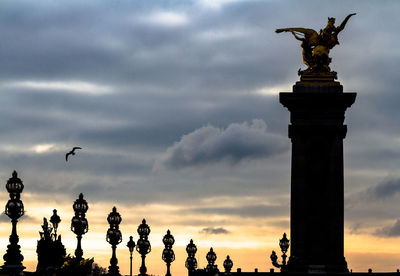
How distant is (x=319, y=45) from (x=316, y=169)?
9122 mm

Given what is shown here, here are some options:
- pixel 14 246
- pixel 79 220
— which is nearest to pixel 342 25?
pixel 79 220

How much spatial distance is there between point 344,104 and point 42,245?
23.0 m

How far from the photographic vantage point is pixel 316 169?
86.1 m

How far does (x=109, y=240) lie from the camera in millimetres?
86188

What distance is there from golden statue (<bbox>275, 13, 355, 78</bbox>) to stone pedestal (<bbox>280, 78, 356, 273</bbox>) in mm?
1919

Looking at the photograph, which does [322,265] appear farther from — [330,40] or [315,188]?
[330,40]

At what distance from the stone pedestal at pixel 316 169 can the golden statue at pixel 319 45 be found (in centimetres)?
192

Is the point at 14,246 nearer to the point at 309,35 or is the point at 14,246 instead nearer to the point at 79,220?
the point at 79,220

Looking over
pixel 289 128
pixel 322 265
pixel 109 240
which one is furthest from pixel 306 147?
pixel 109 240

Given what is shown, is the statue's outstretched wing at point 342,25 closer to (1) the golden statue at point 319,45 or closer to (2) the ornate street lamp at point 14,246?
(1) the golden statue at point 319,45

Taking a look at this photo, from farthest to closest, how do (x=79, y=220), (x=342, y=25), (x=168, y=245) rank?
(x=168, y=245) < (x=342, y=25) < (x=79, y=220)

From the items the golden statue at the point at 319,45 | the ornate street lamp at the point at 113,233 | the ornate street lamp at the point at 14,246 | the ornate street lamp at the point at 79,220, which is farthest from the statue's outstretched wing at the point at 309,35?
the ornate street lamp at the point at 14,246

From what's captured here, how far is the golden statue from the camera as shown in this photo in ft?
289

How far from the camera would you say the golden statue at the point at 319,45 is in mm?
88188
